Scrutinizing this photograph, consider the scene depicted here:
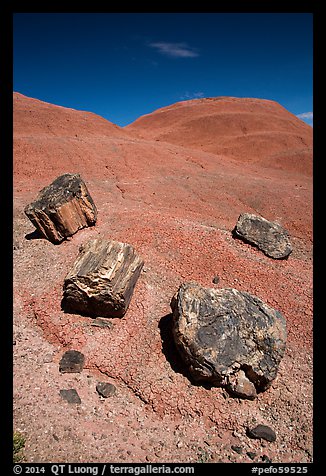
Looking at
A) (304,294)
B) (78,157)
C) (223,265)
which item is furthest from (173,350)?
(78,157)

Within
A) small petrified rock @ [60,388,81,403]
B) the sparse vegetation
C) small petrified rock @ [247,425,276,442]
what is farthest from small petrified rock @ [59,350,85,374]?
small petrified rock @ [247,425,276,442]

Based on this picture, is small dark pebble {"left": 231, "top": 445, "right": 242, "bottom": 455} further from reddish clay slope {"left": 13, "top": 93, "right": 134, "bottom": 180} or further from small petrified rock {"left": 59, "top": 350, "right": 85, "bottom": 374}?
reddish clay slope {"left": 13, "top": 93, "right": 134, "bottom": 180}

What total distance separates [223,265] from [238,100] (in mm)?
59913

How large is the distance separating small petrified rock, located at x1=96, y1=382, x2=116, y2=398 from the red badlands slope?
125 millimetres

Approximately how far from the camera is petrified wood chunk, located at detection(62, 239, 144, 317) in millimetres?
7523

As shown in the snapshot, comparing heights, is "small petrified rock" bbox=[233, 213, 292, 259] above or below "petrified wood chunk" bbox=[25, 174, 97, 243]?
below

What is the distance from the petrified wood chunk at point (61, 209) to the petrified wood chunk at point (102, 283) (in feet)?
9.14

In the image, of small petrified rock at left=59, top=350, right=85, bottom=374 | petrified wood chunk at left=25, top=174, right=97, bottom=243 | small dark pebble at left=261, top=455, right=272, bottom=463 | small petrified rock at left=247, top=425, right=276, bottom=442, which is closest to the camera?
small dark pebble at left=261, top=455, right=272, bottom=463

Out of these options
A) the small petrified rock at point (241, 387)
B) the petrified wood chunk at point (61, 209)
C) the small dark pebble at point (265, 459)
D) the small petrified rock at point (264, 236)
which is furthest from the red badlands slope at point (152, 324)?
the petrified wood chunk at point (61, 209)

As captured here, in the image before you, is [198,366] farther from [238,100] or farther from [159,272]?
[238,100]

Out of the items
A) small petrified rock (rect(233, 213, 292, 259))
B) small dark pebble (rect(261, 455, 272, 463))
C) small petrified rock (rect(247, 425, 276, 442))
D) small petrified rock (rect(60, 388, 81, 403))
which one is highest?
small petrified rock (rect(233, 213, 292, 259))

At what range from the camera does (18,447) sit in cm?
495

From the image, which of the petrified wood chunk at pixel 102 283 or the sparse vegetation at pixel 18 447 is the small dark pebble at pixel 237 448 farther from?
the petrified wood chunk at pixel 102 283

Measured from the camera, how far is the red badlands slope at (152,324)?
559cm
